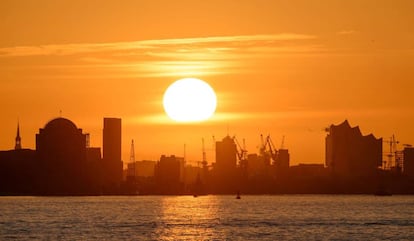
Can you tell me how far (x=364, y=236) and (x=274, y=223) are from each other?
3704 cm

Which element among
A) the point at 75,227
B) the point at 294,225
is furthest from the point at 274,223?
the point at 75,227

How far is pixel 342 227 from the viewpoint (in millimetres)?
181000

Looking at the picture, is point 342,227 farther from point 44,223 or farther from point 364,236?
point 44,223

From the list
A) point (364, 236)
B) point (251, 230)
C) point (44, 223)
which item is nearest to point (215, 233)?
point (251, 230)

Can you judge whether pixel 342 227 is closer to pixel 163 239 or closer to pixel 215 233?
→ pixel 215 233

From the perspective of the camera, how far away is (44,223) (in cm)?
19300

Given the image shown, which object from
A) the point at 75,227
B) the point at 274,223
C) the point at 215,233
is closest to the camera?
the point at 215,233

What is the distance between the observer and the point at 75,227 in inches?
7057

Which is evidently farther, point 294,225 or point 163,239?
point 294,225

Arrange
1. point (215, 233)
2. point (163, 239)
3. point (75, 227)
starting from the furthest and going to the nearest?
point (75, 227) → point (215, 233) → point (163, 239)

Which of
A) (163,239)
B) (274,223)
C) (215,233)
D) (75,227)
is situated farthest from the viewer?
(274,223)

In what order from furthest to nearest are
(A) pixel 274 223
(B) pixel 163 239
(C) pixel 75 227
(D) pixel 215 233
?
(A) pixel 274 223
(C) pixel 75 227
(D) pixel 215 233
(B) pixel 163 239

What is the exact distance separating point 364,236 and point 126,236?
3190cm

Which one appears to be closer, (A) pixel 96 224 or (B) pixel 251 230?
(B) pixel 251 230
